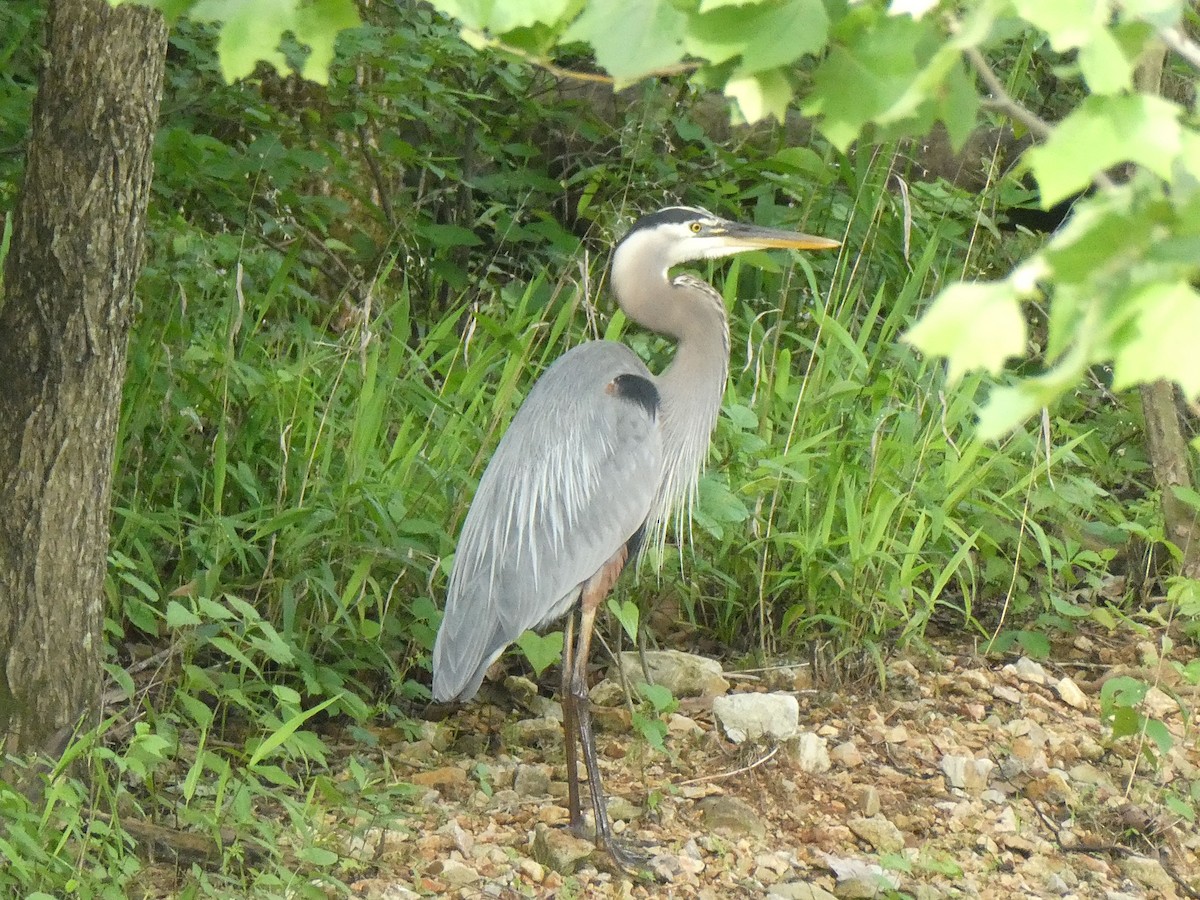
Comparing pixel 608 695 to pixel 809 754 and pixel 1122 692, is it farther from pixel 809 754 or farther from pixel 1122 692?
pixel 1122 692

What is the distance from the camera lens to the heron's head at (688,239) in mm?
3736

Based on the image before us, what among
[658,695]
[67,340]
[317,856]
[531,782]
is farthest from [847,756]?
[67,340]

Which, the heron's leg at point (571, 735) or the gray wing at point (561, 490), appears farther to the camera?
the gray wing at point (561, 490)

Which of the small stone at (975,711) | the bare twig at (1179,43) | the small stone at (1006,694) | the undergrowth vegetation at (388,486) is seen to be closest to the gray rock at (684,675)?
the undergrowth vegetation at (388,486)

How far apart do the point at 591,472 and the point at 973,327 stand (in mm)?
2743

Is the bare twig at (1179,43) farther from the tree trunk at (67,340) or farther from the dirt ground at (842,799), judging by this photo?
the dirt ground at (842,799)

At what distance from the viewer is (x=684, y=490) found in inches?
145

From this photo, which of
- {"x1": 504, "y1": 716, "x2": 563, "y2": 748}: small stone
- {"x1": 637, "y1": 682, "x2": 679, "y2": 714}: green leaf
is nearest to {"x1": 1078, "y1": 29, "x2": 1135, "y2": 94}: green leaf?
{"x1": 637, "y1": 682, "x2": 679, "y2": 714}: green leaf

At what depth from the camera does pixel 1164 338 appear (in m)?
0.79

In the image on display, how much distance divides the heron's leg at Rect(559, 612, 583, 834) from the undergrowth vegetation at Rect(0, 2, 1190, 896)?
1.13 feet

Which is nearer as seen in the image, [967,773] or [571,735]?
[571,735]

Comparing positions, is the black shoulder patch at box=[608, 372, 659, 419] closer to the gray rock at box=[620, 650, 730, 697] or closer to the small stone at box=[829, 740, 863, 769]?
the gray rock at box=[620, 650, 730, 697]

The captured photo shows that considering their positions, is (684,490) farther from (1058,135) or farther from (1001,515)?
(1058,135)

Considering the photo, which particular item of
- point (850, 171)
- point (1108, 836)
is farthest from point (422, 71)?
point (1108, 836)
